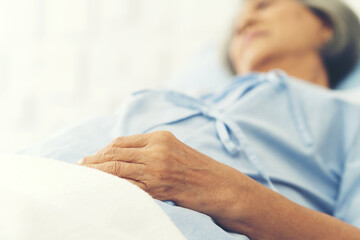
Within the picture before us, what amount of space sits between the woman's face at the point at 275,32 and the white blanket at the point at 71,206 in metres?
0.87

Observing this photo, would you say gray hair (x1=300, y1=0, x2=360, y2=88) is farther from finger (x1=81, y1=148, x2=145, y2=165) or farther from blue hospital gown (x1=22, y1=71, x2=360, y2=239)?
finger (x1=81, y1=148, x2=145, y2=165)

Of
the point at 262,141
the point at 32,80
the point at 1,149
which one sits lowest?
the point at 1,149

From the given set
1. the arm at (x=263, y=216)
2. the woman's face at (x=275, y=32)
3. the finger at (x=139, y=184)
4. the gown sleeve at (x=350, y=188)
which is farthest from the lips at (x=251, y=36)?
the finger at (x=139, y=184)

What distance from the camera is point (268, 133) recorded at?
0.83 meters

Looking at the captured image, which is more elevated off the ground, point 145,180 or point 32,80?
point 145,180

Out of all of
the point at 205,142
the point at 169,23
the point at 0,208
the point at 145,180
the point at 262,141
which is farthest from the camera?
the point at 169,23

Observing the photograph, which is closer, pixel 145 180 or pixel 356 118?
pixel 145 180

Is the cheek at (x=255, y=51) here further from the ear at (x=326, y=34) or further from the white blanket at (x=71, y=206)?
the white blanket at (x=71, y=206)

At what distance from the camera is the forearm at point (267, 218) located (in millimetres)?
562

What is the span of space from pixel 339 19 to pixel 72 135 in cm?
100

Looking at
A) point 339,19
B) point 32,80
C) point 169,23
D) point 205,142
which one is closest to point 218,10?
point 169,23

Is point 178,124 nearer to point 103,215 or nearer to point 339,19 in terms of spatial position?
point 103,215

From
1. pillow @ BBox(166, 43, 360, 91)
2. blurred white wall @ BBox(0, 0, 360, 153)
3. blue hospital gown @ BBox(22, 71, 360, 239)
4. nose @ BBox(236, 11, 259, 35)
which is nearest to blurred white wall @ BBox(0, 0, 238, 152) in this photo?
blurred white wall @ BBox(0, 0, 360, 153)

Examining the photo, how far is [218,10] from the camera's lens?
1787 millimetres
